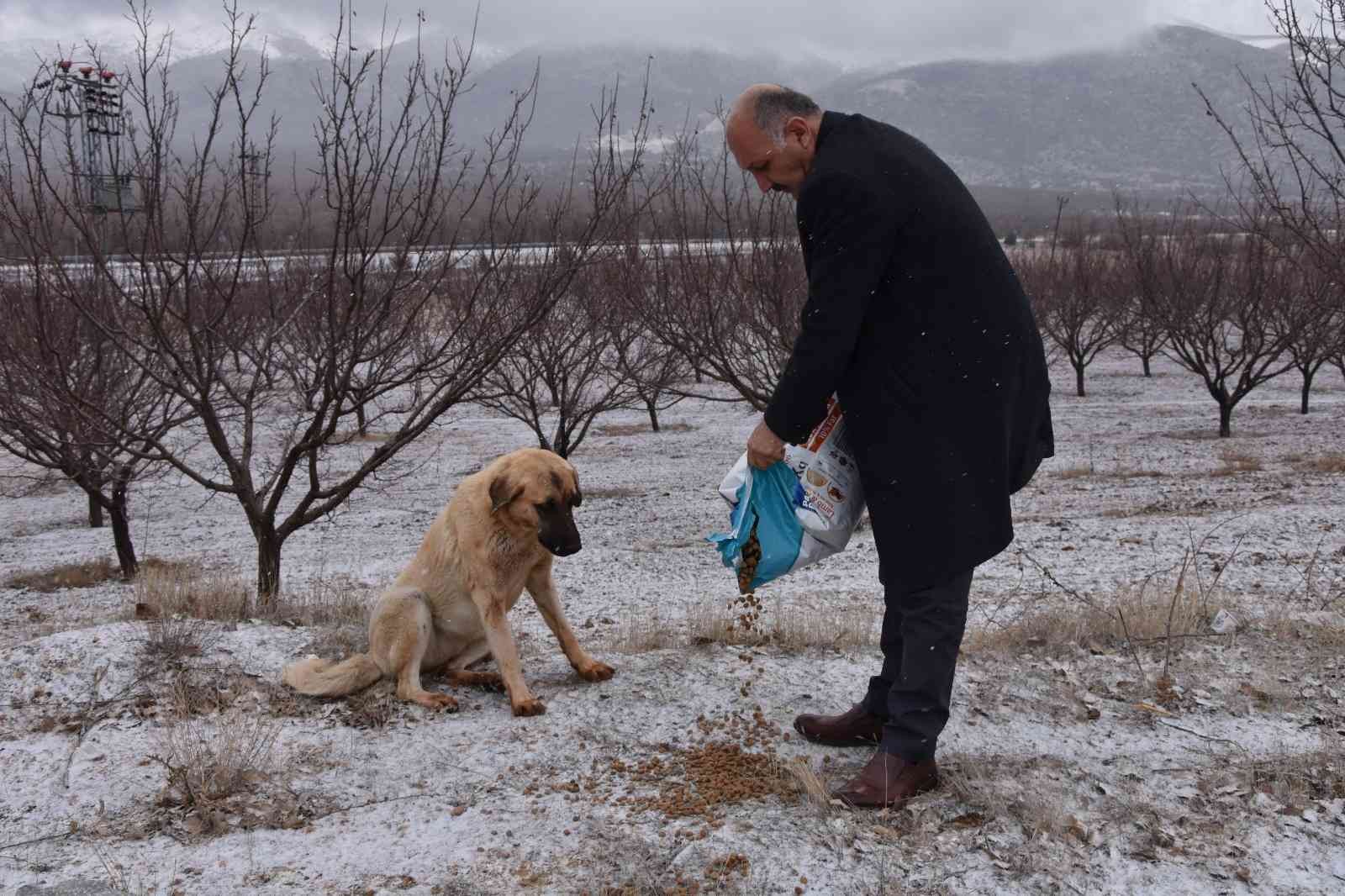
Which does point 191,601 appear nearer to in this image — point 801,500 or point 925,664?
point 801,500

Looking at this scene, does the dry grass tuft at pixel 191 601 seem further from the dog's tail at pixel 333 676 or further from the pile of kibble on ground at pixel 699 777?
the pile of kibble on ground at pixel 699 777

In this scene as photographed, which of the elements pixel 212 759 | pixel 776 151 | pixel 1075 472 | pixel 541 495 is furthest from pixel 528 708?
pixel 1075 472

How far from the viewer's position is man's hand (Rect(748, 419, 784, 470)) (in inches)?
115

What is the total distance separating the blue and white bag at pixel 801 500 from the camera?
3.04 meters

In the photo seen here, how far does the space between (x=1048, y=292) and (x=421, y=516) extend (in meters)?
18.7

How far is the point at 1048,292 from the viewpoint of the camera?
2534 centimetres

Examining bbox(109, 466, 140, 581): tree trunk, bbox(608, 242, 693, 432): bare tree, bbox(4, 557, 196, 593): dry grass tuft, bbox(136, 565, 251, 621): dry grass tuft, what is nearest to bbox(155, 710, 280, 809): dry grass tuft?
bbox(136, 565, 251, 621): dry grass tuft

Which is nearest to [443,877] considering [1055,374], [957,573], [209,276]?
[957,573]

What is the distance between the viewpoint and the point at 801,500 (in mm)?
3045

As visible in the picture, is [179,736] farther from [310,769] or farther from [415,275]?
[415,275]

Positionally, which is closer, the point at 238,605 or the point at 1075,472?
the point at 238,605

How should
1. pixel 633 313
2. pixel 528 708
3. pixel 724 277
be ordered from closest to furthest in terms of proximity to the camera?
pixel 528 708
pixel 724 277
pixel 633 313

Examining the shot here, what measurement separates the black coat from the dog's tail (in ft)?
7.13

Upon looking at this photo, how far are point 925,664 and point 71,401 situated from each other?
4813 mm
